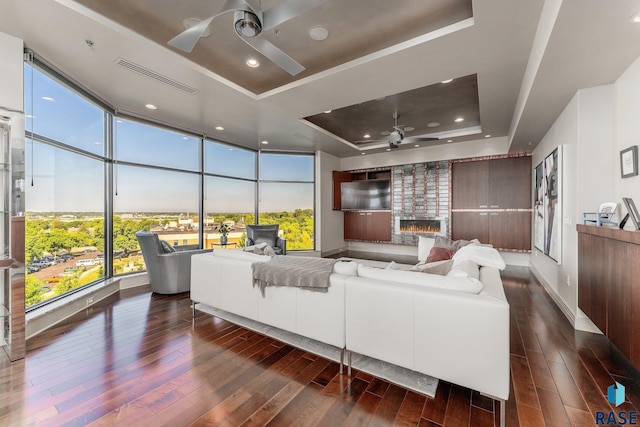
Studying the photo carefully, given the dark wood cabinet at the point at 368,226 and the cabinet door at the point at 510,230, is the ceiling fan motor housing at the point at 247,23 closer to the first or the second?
the dark wood cabinet at the point at 368,226

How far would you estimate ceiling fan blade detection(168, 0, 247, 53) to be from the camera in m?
1.89

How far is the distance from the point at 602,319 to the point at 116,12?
5084 millimetres

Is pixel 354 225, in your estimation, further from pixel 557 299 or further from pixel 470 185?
pixel 557 299

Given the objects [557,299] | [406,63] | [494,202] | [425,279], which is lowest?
[557,299]

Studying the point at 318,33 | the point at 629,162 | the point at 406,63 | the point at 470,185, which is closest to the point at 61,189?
the point at 318,33

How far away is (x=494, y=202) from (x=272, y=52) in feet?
19.1

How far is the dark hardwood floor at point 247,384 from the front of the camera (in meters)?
1.63

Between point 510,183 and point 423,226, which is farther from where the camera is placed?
point 423,226

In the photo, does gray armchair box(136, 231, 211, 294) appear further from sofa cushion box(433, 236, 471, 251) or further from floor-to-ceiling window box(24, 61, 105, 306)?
sofa cushion box(433, 236, 471, 251)

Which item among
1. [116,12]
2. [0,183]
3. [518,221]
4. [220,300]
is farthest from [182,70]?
[518,221]

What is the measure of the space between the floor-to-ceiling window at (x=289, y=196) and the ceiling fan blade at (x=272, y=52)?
4.50 meters

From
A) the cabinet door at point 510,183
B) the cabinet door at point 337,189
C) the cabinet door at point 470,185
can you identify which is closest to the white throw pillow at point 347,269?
the cabinet door at point 470,185

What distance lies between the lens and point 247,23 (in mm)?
1981

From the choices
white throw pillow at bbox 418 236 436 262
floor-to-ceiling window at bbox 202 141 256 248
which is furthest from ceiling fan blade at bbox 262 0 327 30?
floor-to-ceiling window at bbox 202 141 256 248
